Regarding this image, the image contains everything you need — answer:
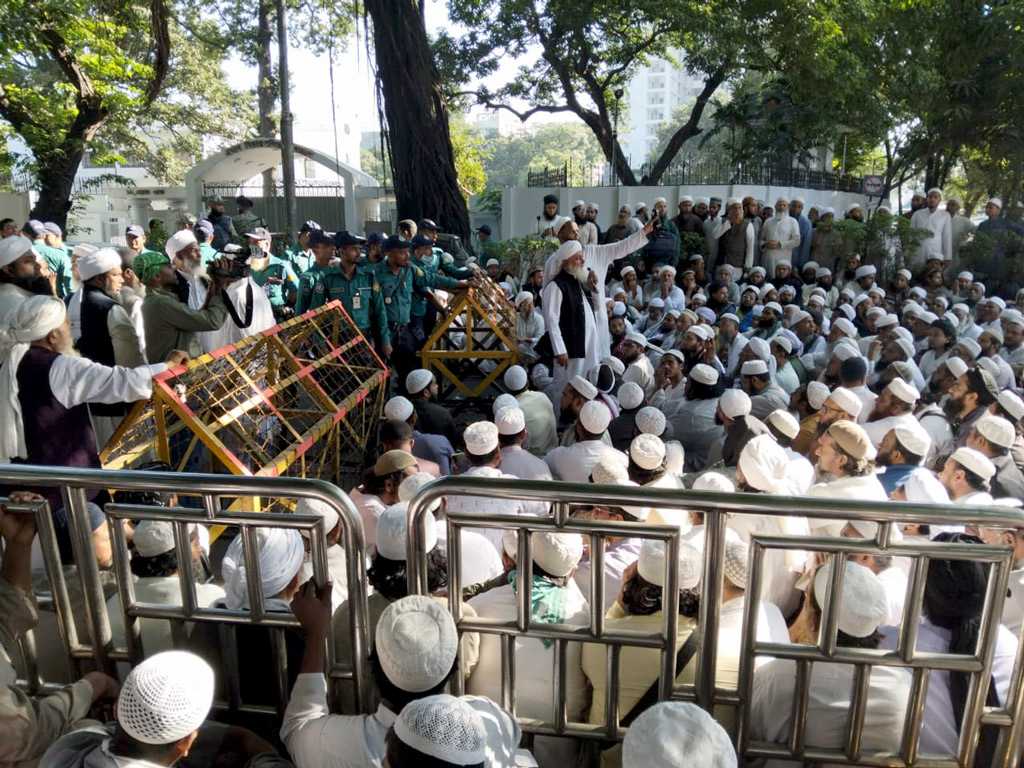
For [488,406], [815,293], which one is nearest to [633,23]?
[815,293]

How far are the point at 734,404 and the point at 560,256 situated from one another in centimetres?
212

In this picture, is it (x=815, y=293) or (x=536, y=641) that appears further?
(x=815, y=293)

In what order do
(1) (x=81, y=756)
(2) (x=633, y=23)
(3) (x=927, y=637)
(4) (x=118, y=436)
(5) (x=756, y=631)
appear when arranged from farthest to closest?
(2) (x=633, y=23) → (4) (x=118, y=436) → (3) (x=927, y=637) → (5) (x=756, y=631) → (1) (x=81, y=756)

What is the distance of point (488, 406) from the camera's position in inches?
270

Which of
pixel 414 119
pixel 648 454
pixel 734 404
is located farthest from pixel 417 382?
pixel 414 119

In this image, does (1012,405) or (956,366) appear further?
(956,366)

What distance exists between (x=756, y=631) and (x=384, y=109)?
11.3m

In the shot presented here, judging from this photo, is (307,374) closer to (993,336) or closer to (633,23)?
(993,336)

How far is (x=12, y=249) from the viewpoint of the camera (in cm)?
406

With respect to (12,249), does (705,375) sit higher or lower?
lower

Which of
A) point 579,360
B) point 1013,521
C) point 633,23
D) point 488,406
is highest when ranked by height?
point 633,23

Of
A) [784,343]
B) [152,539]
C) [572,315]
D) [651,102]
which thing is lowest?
[784,343]

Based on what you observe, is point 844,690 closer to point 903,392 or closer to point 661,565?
point 661,565

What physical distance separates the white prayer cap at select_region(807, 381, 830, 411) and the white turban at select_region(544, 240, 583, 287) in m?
2.11
